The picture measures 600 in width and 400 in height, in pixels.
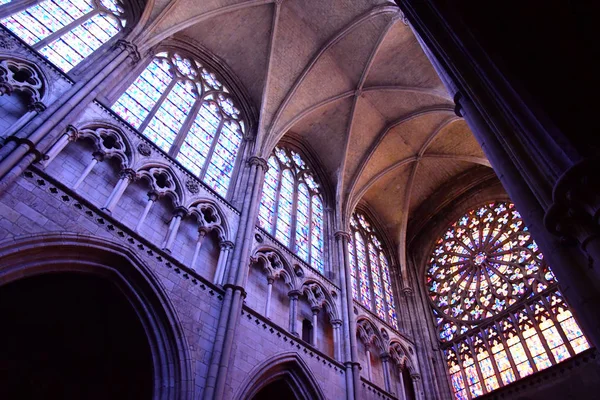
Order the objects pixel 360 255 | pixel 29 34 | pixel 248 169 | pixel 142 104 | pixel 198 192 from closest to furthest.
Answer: pixel 29 34
pixel 198 192
pixel 142 104
pixel 248 169
pixel 360 255

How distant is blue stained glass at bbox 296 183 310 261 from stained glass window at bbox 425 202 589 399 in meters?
5.41

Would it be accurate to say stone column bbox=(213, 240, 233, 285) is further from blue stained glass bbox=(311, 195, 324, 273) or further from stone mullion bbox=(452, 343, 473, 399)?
stone mullion bbox=(452, 343, 473, 399)

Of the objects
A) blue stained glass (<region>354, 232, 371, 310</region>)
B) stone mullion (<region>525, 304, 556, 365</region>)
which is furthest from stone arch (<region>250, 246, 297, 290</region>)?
stone mullion (<region>525, 304, 556, 365</region>)

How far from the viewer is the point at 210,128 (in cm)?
1180

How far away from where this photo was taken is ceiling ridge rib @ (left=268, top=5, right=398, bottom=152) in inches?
512

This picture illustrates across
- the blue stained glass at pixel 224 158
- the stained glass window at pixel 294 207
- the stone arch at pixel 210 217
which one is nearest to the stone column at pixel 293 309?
the stained glass window at pixel 294 207

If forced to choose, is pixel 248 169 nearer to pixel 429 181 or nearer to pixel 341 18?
pixel 341 18

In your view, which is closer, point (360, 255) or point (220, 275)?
point (220, 275)

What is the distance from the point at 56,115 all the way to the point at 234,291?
166 inches

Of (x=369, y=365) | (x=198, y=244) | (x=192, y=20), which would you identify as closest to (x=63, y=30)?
(x=192, y=20)

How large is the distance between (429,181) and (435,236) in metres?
2.15

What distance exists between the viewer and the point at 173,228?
8430 millimetres

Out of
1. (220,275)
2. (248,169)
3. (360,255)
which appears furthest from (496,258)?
(220,275)

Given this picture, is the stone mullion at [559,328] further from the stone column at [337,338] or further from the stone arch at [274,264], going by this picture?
the stone arch at [274,264]
